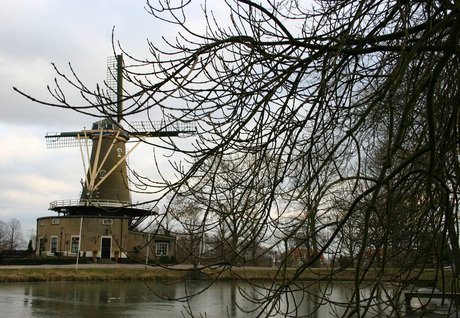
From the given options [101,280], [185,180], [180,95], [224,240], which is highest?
[180,95]

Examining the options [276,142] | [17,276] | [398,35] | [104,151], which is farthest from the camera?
[104,151]

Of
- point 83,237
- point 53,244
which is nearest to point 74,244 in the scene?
point 83,237

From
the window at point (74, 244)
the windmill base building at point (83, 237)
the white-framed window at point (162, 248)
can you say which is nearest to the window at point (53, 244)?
the windmill base building at point (83, 237)

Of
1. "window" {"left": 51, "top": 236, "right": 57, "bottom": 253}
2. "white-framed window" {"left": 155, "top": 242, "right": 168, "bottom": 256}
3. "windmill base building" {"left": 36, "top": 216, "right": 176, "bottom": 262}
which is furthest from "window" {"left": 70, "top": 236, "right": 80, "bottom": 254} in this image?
"white-framed window" {"left": 155, "top": 242, "right": 168, "bottom": 256}

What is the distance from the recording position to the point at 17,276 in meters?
16.8

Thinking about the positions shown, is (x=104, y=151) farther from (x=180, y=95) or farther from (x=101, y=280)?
(x=180, y=95)

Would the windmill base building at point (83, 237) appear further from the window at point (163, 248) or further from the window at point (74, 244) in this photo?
the window at point (163, 248)

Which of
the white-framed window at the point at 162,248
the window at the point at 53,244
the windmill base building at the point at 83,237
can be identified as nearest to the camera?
the windmill base building at the point at 83,237

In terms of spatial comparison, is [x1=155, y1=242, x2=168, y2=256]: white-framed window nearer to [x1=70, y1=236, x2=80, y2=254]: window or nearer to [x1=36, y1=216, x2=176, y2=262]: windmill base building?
[x1=36, y1=216, x2=176, y2=262]: windmill base building

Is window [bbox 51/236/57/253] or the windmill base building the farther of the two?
window [bbox 51/236/57/253]

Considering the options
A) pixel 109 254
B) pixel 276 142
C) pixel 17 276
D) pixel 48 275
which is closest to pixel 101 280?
pixel 48 275

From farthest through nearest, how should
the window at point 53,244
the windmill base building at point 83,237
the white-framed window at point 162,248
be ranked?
the white-framed window at point 162,248, the window at point 53,244, the windmill base building at point 83,237

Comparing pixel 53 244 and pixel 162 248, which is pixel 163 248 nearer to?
pixel 162 248

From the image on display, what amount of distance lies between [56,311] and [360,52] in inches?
325
